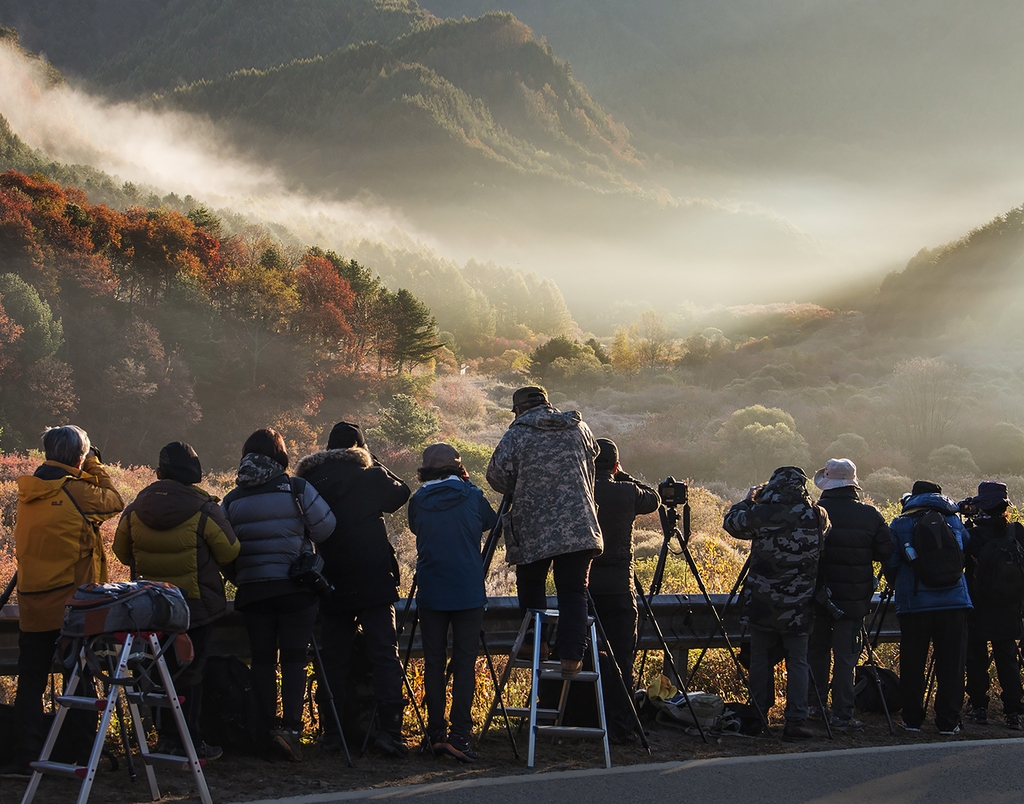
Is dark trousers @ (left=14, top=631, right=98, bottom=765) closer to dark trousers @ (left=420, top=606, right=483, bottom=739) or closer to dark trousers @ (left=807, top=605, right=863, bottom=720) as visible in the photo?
dark trousers @ (left=420, top=606, right=483, bottom=739)

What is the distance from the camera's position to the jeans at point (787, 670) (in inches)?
260

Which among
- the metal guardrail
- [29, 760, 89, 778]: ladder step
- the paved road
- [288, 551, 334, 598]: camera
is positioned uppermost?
[288, 551, 334, 598]: camera

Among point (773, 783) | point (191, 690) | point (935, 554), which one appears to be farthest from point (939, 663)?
point (191, 690)

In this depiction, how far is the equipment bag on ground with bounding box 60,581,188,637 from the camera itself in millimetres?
4250

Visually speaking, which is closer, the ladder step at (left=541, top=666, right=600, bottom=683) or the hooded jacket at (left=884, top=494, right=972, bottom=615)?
the ladder step at (left=541, top=666, right=600, bottom=683)

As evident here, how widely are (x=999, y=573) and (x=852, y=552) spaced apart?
5.44 feet

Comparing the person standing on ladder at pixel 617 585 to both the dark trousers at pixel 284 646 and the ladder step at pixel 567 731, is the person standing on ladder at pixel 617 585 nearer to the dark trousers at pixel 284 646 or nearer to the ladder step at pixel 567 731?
the ladder step at pixel 567 731

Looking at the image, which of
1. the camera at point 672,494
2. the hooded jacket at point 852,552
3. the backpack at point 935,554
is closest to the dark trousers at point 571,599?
the camera at point 672,494

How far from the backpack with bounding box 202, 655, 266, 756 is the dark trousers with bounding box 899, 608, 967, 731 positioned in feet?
15.8

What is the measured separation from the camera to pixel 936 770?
564 centimetres

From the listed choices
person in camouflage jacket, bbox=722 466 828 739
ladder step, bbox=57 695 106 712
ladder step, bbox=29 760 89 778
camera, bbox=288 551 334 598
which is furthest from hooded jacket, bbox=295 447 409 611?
person in camouflage jacket, bbox=722 466 828 739

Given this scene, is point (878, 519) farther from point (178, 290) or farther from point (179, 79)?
point (179, 79)

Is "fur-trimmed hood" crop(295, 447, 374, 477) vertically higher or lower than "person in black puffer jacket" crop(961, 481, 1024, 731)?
higher

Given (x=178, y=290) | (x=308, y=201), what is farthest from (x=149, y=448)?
(x=308, y=201)
